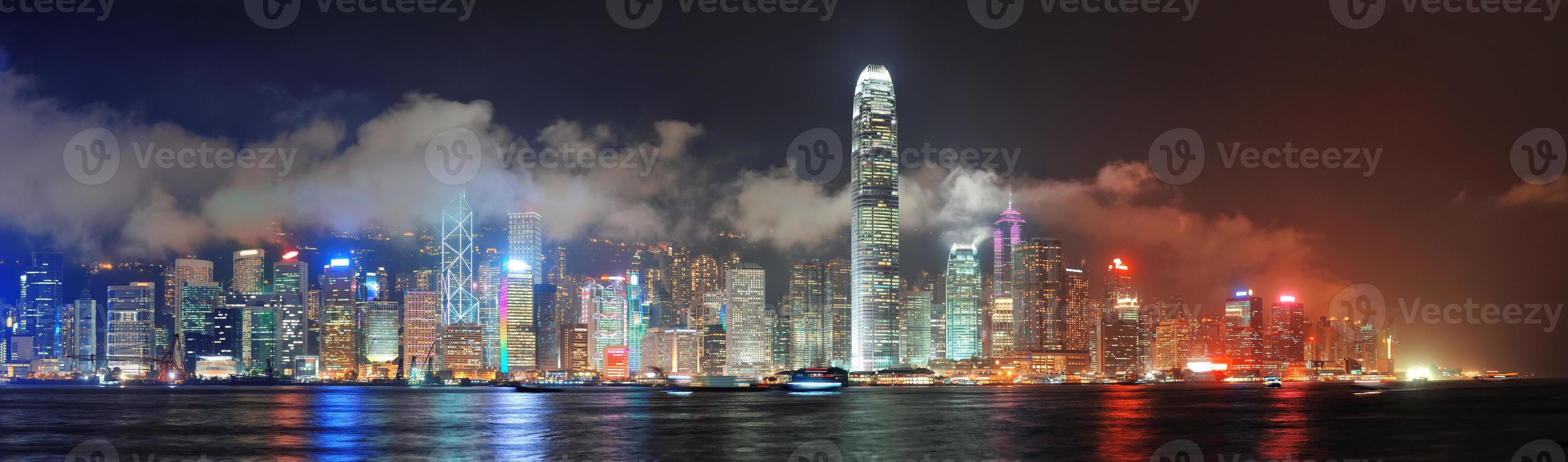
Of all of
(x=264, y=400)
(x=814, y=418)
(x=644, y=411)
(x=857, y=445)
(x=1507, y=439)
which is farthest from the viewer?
(x=264, y=400)

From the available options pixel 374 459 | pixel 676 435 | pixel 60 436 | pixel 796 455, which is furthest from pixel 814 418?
pixel 60 436

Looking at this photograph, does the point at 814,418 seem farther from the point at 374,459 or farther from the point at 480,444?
the point at 374,459

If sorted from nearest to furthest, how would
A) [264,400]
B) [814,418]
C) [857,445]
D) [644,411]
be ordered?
[857,445], [814,418], [644,411], [264,400]

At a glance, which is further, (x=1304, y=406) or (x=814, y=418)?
(x=1304, y=406)

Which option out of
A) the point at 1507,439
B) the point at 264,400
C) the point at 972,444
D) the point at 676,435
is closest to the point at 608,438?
the point at 676,435

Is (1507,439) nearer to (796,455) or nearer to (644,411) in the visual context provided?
(796,455)

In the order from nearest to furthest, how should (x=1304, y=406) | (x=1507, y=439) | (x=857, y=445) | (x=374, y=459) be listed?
1. (x=374, y=459)
2. (x=857, y=445)
3. (x=1507, y=439)
4. (x=1304, y=406)
